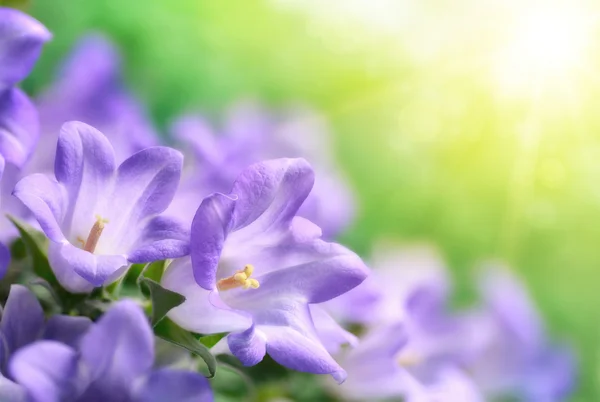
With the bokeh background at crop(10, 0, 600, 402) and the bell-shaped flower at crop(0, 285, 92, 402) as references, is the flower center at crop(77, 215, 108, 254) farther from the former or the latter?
the bokeh background at crop(10, 0, 600, 402)

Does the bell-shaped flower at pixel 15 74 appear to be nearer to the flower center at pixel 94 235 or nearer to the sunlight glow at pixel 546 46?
the flower center at pixel 94 235

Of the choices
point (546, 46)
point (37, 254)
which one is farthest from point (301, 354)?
point (546, 46)

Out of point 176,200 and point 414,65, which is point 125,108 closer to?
point 176,200

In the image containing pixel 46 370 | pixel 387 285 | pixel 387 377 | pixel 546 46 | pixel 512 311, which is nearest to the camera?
pixel 46 370

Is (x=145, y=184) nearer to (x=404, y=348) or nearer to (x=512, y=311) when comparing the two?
(x=404, y=348)

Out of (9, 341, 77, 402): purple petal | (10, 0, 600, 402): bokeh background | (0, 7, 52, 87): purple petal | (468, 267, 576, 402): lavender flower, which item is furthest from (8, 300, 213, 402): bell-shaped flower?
(10, 0, 600, 402): bokeh background

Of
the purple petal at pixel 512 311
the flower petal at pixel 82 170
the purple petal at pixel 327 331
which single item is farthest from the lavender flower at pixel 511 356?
the flower petal at pixel 82 170
